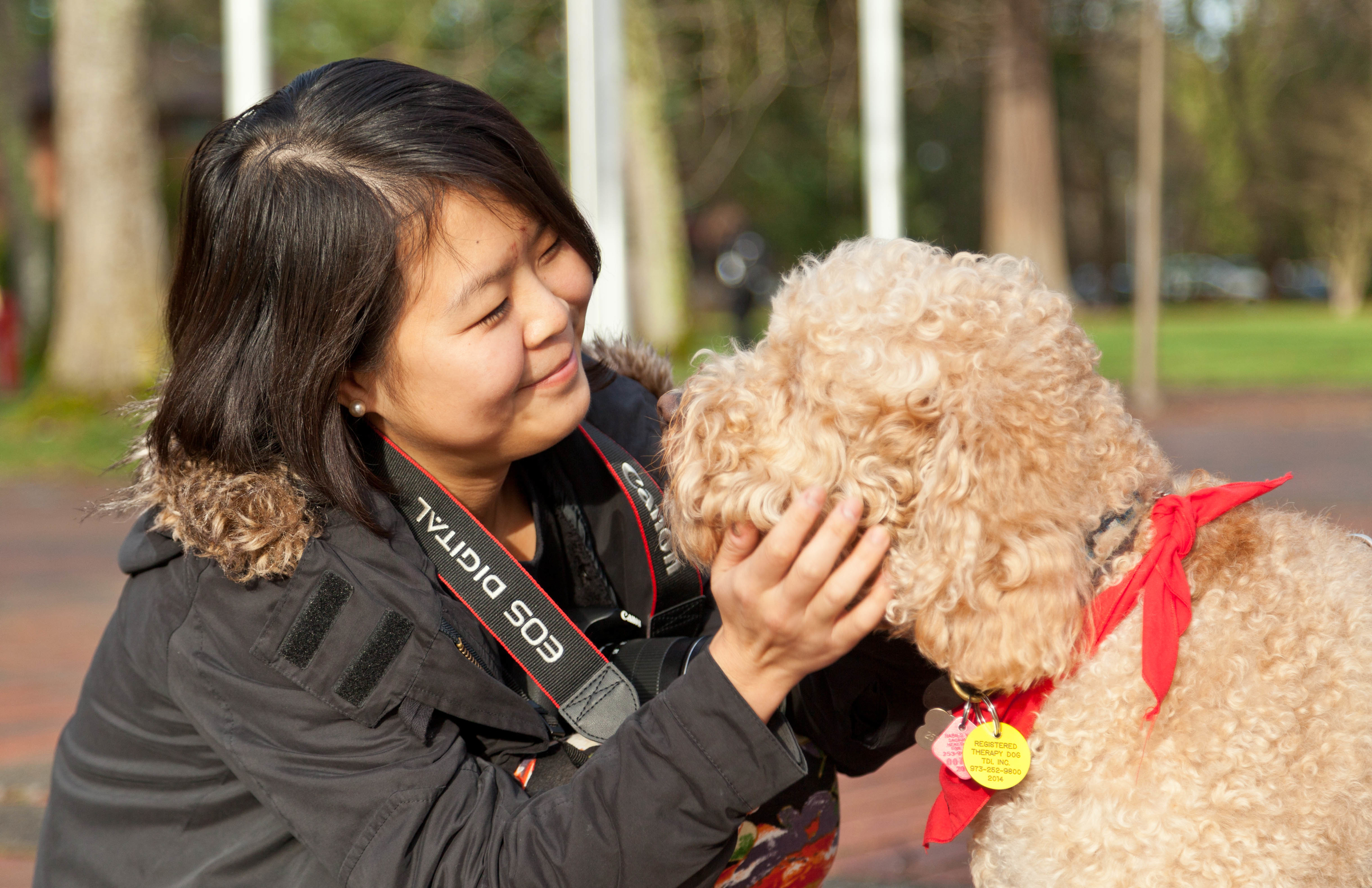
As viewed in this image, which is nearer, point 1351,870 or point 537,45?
point 1351,870

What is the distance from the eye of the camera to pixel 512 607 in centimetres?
196

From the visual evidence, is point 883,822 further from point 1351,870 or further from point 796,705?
point 1351,870

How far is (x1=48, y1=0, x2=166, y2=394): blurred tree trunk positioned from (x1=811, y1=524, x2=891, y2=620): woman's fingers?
10.1 metres

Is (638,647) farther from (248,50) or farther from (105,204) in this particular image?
(105,204)

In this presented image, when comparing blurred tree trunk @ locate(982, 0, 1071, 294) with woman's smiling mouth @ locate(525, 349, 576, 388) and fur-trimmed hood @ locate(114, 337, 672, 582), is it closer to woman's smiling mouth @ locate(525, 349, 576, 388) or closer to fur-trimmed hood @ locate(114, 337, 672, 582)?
woman's smiling mouth @ locate(525, 349, 576, 388)

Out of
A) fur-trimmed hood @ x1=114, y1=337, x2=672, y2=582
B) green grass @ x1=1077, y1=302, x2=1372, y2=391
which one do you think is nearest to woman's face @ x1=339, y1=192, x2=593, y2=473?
fur-trimmed hood @ x1=114, y1=337, x2=672, y2=582

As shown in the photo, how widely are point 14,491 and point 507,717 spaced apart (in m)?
8.36

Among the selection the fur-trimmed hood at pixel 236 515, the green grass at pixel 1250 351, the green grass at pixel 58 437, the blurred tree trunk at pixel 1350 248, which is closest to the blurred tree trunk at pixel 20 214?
the green grass at pixel 58 437

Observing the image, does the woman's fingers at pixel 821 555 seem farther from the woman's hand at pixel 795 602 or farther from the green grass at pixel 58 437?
the green grass at pixel 58 437

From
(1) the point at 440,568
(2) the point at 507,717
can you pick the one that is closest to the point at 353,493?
(1) the point at 440,568

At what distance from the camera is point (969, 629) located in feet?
5.27

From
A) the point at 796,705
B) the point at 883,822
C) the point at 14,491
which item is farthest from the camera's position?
the point at 14,491

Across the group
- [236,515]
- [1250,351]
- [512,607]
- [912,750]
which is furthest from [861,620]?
[1250,351]

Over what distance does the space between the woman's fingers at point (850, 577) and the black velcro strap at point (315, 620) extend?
692 mm
